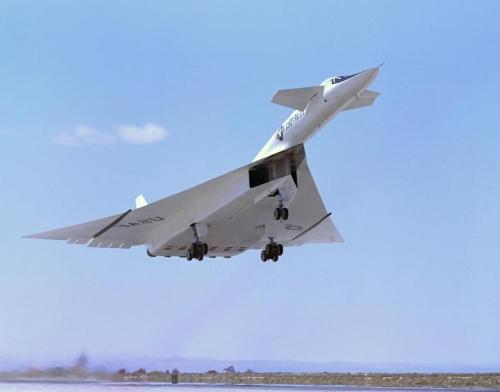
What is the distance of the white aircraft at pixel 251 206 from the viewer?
24.3 meters

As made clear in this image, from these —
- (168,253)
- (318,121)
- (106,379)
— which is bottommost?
(106,379)

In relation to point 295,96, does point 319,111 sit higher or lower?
lower

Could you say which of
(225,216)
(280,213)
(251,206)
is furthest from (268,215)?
(280,213)

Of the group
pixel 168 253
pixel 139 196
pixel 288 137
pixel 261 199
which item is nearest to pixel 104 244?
pixel 168 253

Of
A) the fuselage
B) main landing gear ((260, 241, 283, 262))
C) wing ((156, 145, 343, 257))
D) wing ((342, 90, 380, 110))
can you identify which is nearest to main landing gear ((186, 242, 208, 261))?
wing ((156, 145, 343, 257))

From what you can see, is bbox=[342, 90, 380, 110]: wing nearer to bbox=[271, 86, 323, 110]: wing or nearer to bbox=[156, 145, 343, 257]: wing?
bbox=[271, 86, 323, 110]: wing

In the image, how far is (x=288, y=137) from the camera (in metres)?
25.8

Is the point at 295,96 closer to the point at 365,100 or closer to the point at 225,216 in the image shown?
the point at 365,100

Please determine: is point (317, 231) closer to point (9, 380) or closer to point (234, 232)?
point (234, 232)

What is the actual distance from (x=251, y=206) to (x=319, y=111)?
491cm

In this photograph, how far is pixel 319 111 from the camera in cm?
2405

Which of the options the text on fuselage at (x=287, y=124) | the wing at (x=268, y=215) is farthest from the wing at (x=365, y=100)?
the wing at (x=268, y=215)

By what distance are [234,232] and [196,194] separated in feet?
7.92

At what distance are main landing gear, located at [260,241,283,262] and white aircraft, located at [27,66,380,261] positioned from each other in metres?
0.04
